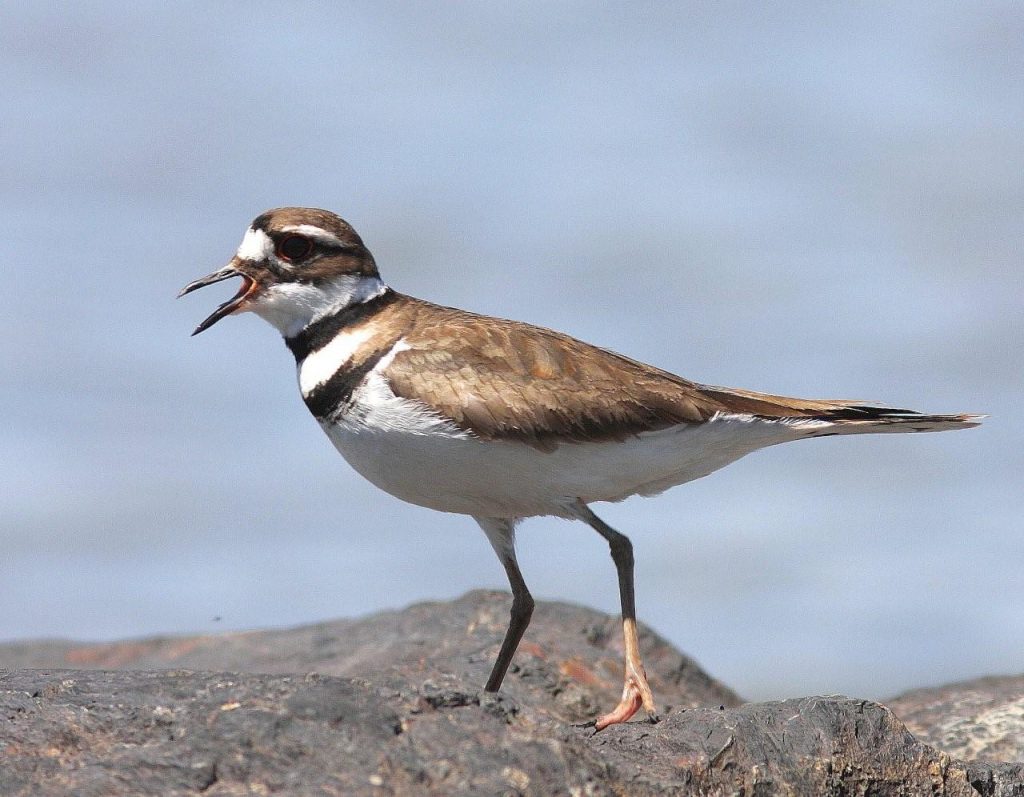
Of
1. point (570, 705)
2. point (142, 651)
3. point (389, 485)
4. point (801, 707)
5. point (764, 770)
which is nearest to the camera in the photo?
point (764, 770)

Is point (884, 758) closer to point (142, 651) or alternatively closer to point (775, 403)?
point (775, 403)

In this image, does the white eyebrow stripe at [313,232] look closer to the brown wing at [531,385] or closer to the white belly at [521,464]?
the brown wing at [531,385]

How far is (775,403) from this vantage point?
Result: 7.18 meters

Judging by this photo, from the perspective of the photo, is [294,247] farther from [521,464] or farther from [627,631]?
[627,631]

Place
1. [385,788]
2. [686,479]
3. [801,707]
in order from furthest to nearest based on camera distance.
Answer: [686,479] → [801,707] → [385,788]

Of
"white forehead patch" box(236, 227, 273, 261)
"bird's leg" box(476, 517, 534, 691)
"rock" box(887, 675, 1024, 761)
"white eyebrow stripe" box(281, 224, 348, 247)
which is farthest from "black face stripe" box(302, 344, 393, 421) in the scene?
"rock" box(887, 675, 1024, 761)

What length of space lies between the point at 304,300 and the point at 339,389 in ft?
2.17

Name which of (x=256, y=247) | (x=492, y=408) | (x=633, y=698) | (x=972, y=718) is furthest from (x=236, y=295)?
(x=972, y=718)

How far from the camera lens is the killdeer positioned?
6.65 m

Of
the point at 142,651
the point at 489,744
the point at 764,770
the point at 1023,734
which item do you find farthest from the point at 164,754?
the point at 142,651

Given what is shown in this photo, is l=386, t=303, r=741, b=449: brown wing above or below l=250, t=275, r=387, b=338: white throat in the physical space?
below

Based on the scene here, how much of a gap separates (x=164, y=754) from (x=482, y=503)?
2.66 metres

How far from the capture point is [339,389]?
22.5ft

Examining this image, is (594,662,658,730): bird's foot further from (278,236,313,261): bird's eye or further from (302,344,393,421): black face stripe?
(278,236,313,261): bird's eye
